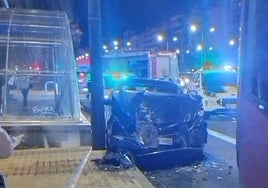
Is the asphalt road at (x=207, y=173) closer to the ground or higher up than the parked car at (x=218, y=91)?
closer to the ground

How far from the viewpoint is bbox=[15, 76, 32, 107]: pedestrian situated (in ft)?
35.3

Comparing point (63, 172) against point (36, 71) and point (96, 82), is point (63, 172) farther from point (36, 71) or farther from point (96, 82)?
point (36, 71)

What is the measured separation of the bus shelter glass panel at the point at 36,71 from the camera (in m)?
10.4

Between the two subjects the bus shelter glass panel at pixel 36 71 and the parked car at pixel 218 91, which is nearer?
the bus shelter glass panel at pixel 36 71

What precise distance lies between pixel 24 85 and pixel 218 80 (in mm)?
8493

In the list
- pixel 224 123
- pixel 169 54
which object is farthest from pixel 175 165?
pixel 169 54

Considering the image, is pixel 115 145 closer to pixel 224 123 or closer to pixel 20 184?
pixel 20 184

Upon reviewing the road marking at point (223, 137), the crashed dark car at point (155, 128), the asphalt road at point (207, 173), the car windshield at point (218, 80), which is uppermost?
the car windshield at point (218, 80)

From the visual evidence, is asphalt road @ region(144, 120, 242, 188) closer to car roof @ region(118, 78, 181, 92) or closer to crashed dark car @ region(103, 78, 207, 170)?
crashed dark car @ region(103, 78, 207, 170)

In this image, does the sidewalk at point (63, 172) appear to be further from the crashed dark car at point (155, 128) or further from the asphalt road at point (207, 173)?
the asphalt road at point (207, 173)

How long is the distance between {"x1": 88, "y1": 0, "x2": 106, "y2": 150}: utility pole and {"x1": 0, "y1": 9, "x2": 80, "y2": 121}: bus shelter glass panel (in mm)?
1226

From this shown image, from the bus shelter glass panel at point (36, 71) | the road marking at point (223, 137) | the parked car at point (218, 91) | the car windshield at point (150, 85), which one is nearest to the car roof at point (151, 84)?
the car windshield at point (150, 85)

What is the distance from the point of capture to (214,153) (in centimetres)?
988

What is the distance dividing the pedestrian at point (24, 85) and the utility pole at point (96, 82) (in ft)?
8.44
